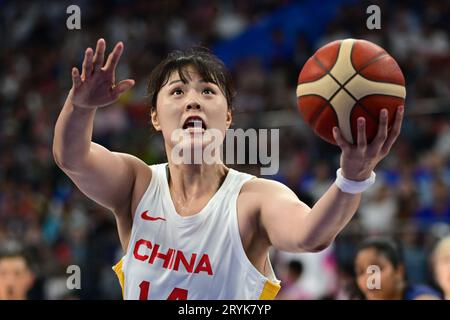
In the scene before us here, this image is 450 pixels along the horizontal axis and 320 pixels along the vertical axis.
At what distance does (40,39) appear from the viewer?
1534 cm

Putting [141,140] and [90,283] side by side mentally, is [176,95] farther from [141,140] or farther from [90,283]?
[141,140]

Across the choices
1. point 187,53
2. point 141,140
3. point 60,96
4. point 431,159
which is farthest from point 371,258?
point 60,96

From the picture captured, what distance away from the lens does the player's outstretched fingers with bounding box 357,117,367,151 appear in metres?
2.88

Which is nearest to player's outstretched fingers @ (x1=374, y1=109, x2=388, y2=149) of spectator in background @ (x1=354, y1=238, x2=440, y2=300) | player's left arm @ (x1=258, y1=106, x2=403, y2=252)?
player's left arm @ (x1=258, y1=106, x2=403, y2=252)

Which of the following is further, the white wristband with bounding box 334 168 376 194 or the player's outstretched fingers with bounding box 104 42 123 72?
the player's outstretched fingers with bounding box 104 42 123 72

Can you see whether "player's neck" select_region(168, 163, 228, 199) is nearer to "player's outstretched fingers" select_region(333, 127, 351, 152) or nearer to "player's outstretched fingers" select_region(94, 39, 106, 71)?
"player's outstretched fingers" select_region(94, 39, 106, 71)

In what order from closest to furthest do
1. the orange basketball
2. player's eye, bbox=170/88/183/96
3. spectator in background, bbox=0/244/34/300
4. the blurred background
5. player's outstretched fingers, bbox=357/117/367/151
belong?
player's outstretched fingers, bbox=357/117/367/151
the orange basketball
player's eye, bbox=170/88/183/96
spectator in background, bbox=0/244/34/300
the blurred background

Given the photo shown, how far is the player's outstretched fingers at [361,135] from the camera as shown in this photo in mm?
2877

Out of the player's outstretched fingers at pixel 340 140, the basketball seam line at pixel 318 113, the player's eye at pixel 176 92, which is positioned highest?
the player's eye at pixel 176 92

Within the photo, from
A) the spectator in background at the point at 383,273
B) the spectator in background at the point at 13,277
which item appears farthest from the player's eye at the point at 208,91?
the spectator in background at the point at 13,277

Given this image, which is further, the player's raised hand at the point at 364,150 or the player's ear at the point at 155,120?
the player's ear at the point at 155,120

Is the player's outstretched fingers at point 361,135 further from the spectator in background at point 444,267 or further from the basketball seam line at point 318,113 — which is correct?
the spectator in background at point 444,267

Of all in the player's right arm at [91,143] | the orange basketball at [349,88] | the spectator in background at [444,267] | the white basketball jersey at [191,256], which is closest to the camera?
the orange basketball at [349,88]

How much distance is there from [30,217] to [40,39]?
5.09m
